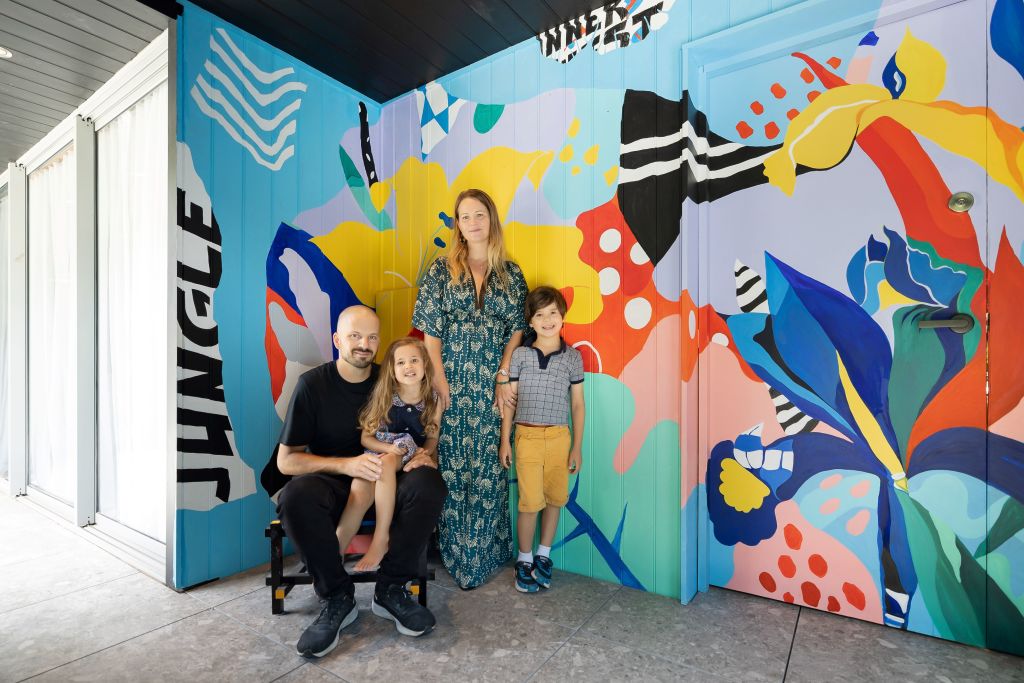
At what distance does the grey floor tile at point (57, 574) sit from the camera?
2.15 metres

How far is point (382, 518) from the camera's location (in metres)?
1.98

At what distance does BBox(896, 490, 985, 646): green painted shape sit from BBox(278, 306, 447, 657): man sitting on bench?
173cm

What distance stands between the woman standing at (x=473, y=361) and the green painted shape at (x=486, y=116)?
0.51 m

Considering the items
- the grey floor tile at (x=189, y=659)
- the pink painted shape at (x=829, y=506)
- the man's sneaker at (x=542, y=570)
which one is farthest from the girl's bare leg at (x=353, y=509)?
the pink painted shape at (x=829, y=506)

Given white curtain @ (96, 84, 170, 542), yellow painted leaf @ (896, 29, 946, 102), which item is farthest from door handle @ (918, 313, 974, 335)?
white curtain @ (96, 84, 170, 542)

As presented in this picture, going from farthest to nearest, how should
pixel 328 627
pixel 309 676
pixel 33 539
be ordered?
1. pixel 33 539
2. pixel 328 627
3. pixel 309 676

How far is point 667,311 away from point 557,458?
0.80 metres

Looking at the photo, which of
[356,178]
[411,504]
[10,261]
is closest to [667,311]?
[411,504]

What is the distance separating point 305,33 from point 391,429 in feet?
6.39

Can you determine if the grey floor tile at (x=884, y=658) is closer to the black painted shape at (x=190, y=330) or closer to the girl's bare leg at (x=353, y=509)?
the girl's bare leg at (x=353, y=509)

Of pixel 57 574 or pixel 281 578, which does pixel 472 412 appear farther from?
pixel 57 574

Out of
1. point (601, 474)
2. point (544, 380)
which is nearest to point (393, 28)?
point (544, 380)

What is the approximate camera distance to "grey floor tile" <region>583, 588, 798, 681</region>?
1672mm

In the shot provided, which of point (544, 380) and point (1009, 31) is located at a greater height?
point (1009, 31)
